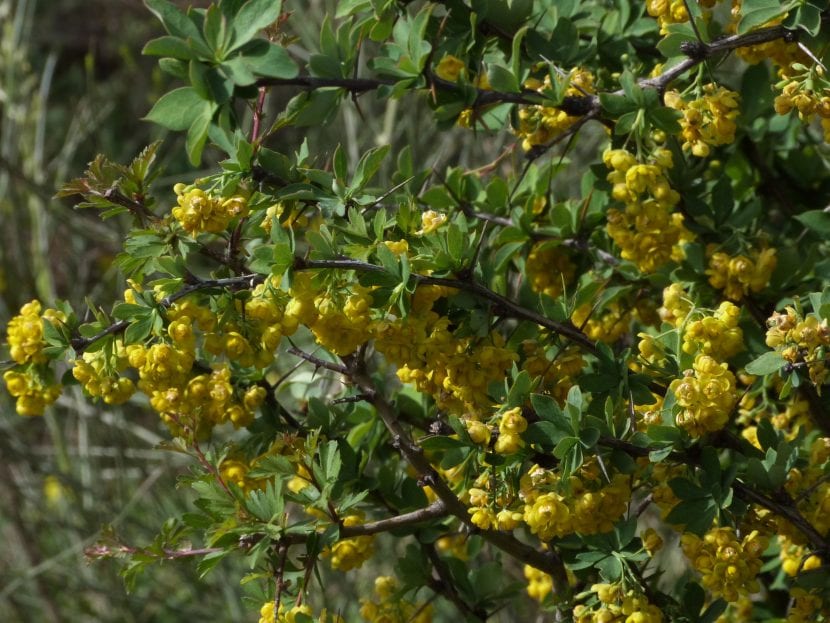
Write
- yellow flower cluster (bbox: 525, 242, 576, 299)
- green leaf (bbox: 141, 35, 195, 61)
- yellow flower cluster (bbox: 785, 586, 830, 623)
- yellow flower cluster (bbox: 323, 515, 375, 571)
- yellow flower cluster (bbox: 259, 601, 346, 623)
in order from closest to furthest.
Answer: green leaf (bbox: 141, 35, 195, 61)
yellow flower cluster (bbox: 259, 601, 346, 623)
yellow flower cluster (bbox: 785, 586, 830, 623)
yellow flower cluster (bbox: 323, 515, 375, 571)
yellow flower cluster (bbox: 525, 242, 576, 299)

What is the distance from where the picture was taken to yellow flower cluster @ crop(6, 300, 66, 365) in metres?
1.14

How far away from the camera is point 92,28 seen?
22.1 ft

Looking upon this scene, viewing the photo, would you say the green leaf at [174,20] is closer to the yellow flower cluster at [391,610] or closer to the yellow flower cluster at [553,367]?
the yellow flower cluster at [553,367]

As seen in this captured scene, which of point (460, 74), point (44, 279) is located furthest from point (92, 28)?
point (460, 74)

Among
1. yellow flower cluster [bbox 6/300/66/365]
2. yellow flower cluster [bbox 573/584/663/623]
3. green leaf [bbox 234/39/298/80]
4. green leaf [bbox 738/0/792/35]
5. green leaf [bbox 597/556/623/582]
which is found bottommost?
yellow flower cluster [bbox 573/584/663/623]

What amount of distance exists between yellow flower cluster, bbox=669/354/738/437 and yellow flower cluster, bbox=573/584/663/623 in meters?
0.18

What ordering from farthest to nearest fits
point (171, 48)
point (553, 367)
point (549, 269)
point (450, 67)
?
point (549, 269) < point (450, 67) < point (553, 367) < point (171, 48)

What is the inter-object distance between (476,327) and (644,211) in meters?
0.24

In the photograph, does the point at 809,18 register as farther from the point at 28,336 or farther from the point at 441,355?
the point at 28,336

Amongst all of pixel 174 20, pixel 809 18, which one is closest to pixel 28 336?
pixel 174 20

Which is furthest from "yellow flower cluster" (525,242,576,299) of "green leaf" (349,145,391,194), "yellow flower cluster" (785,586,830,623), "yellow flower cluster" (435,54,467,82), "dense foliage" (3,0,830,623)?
"yellow flower cluster" (785,586,830,623)

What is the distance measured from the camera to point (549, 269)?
54.4 inches

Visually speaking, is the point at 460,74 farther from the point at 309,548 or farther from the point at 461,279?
the point at 309,548

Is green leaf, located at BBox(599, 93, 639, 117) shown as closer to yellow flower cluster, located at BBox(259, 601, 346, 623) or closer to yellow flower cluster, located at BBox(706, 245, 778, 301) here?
yellow flower cluster, located at BBox(706, 245, 778, 301)
